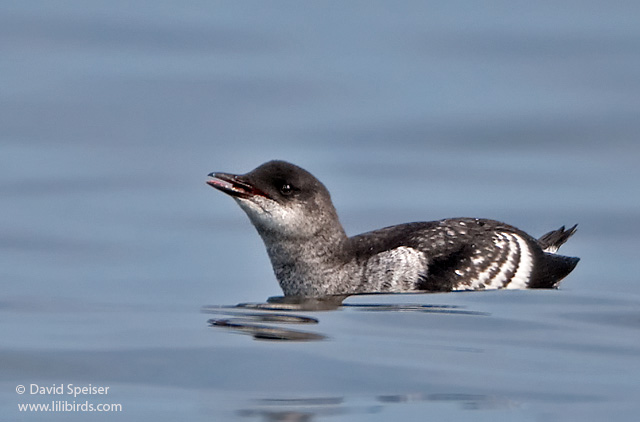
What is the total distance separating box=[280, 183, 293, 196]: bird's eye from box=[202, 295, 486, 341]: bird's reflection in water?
2.55 ft

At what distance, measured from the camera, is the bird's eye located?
1027 centimetres

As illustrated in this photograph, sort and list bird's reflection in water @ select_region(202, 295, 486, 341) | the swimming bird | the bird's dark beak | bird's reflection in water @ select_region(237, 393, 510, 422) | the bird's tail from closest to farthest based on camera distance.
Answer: bird's reflection in water @ select_region(237, 393, 510, 422), bird's reflection in water @ select_region(202, 295, 486, 341), the bird's dark beak, the swimming bird, the bird's tail

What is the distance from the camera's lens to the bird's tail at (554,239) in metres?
11.7

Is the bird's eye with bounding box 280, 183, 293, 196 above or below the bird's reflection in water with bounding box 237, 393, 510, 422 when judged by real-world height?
above

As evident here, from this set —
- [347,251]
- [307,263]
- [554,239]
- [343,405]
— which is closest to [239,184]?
[307,263]

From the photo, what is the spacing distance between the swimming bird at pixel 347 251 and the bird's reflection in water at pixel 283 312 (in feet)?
0.70

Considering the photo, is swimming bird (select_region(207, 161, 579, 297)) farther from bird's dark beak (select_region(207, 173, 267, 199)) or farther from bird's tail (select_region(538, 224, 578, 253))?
bird's tail (select_region(538, 224, 578, 253))

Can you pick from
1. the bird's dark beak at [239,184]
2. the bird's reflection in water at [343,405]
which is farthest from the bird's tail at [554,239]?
the bird's reflection in water at [343,405]

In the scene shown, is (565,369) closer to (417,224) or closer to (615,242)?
(417,224)

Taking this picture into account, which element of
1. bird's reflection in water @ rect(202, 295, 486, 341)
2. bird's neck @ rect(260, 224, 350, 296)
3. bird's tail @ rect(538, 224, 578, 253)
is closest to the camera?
bird's reflection in water @ rect(202, 295, 486, 341)

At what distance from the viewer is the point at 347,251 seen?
420 inches

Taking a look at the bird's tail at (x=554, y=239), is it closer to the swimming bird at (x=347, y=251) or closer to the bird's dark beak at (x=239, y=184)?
the swimming bird at (x=347, y=251)

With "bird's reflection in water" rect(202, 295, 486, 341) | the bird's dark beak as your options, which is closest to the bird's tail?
"bird's reflection in water" rect(202, 295, 486, 341)

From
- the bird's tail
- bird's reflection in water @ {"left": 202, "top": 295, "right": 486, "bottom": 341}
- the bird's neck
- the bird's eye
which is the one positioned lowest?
bird's reflection in water @ {"left": 202, "top": 295, "right": 486, "bottom": 341}
